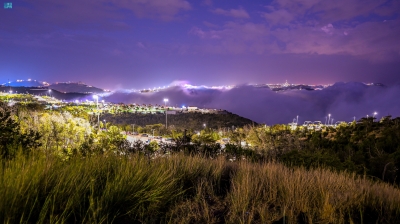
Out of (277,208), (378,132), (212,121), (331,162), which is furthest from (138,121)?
(277,208)

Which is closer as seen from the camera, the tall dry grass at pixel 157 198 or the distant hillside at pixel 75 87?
the tall dry grass at pixel 157 198

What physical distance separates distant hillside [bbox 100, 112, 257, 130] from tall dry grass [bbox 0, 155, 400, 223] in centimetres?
5596

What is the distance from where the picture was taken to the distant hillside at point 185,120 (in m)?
62.7

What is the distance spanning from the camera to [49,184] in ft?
10.6

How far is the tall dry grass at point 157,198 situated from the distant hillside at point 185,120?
55961 millimetres

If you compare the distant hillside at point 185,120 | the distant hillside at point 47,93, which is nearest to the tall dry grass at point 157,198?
the distant hillside at point 185,120

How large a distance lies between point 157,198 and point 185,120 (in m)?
63.6

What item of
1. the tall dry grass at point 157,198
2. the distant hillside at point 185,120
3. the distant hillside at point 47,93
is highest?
the distant hillside at point 47,93

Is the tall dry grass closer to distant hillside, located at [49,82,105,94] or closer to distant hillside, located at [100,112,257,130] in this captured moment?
distant hillside, located at [100,112,257,130]

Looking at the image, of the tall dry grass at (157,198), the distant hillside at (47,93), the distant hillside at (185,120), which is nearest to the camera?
the tall dry grass at (157,198)

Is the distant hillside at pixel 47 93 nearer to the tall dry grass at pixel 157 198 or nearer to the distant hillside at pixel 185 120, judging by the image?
the distant hillside at pixel 185 120

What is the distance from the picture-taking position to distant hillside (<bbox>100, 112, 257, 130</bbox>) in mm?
62719

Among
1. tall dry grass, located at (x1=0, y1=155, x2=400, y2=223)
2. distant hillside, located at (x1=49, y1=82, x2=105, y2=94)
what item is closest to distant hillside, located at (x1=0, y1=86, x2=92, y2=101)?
distant hillside, located at (x1=49, y1=82, x2=105, y2=94)

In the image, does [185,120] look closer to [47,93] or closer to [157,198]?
[47,93]
